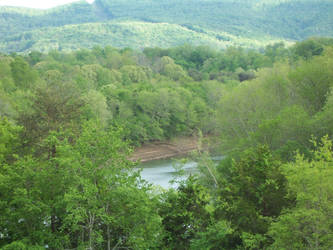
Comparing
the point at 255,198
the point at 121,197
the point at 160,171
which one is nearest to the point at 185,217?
the point at 255,198

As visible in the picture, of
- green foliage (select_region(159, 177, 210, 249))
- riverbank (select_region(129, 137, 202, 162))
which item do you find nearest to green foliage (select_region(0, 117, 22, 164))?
green foliage (select_region(159, 177, 210, 249))

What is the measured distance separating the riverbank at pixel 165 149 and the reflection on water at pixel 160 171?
89.3 inches

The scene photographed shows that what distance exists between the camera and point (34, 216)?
55.5 feet

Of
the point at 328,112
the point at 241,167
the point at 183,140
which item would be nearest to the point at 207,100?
the point at 183,140

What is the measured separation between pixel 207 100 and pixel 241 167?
57388 millimetres

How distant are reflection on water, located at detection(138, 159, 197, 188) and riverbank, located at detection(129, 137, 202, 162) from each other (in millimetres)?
2267

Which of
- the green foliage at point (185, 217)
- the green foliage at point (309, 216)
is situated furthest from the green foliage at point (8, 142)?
the green foliage at point (309, 216)

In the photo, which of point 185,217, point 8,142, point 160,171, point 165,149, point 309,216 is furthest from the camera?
point 165,149

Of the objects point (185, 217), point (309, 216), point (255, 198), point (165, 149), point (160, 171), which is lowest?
point (165, 149)

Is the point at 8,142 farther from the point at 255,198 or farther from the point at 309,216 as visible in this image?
the point at 309,216

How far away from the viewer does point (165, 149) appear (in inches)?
2377

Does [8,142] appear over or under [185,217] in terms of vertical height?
over

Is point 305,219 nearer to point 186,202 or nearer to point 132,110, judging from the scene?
point 186,202

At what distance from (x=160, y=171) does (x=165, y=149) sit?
13.0 m
